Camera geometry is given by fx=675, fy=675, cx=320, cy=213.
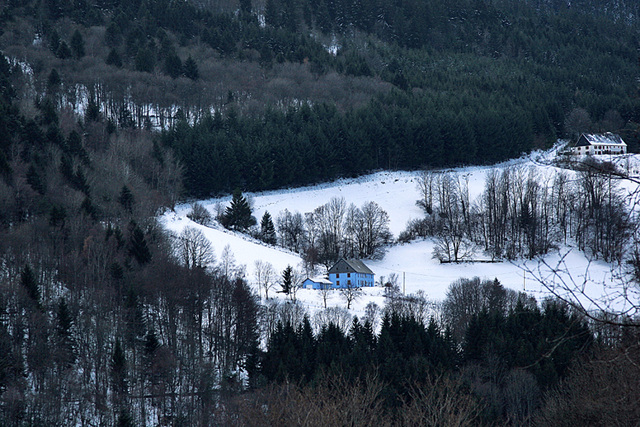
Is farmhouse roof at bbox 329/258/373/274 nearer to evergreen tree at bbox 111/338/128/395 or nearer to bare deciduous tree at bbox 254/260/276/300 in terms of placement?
bare deciduous tree at bbox 254/260/276/300

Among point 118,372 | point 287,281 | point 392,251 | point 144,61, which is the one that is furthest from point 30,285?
point 144,61

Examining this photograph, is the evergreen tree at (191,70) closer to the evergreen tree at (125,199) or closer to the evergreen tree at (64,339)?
the evergreen tree at (125,199)

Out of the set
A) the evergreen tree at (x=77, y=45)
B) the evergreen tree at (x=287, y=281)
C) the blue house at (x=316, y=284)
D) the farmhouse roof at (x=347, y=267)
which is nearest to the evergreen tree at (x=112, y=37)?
the evergreen tree at (x=77, y=45)

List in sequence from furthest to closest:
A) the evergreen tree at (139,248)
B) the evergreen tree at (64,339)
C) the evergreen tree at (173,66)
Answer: the evergreen tree at (173,66) < the evergreen tree at (139,248) < the evergreen tree at (64,339)

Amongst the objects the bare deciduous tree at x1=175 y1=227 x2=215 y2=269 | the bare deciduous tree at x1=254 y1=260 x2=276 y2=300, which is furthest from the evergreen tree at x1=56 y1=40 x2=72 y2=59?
the bare deciduous tree at x1=254 y1=260 x2=276 y2=300

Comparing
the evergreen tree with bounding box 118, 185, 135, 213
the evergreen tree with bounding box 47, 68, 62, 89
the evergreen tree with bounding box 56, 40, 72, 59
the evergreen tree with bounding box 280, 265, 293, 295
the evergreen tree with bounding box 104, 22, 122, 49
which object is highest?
the evergreen tree with bounding box 104, 22, 122, 49

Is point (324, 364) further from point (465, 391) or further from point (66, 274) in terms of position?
point (66, 274)
